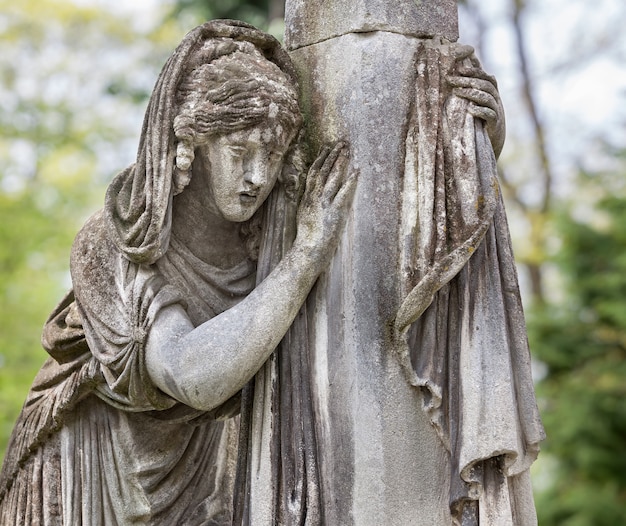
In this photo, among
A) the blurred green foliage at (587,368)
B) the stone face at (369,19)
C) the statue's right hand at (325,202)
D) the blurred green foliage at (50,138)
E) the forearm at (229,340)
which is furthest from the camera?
the blurred green foliage at (50,138)

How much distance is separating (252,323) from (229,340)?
9 cm

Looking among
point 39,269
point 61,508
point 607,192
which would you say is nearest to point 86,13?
point 39,269

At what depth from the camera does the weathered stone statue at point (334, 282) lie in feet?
12.2

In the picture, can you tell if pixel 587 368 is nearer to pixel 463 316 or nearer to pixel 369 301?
pixel 463 316

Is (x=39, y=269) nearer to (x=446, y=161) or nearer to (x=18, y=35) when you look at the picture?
(x=18, y=35)

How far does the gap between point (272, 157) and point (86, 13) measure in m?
16.9

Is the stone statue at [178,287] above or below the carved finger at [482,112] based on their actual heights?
below

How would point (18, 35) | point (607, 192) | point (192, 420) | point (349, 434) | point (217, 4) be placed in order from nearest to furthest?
point (349, 434) < point (192, 420) < point (217, 4) < point (607, 192) < point (18, 35)

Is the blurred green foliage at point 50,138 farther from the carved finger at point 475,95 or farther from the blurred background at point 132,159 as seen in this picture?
the carved finger at point 475,95

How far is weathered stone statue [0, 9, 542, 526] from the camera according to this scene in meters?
3.71

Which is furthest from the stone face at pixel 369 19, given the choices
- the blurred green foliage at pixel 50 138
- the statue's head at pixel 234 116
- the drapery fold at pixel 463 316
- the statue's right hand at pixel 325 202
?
the blurred green foliage at pixel 50 138

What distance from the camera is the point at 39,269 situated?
15.7m

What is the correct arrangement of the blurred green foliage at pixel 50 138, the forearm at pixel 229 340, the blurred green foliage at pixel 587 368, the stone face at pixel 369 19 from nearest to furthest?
the forearm at pixel 229 340 < the stone face at pixel 369 19 < the blurred green foliage at pixel 587 368 < the blurred green foliage at pixel 50 138

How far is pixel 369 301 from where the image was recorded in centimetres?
377
